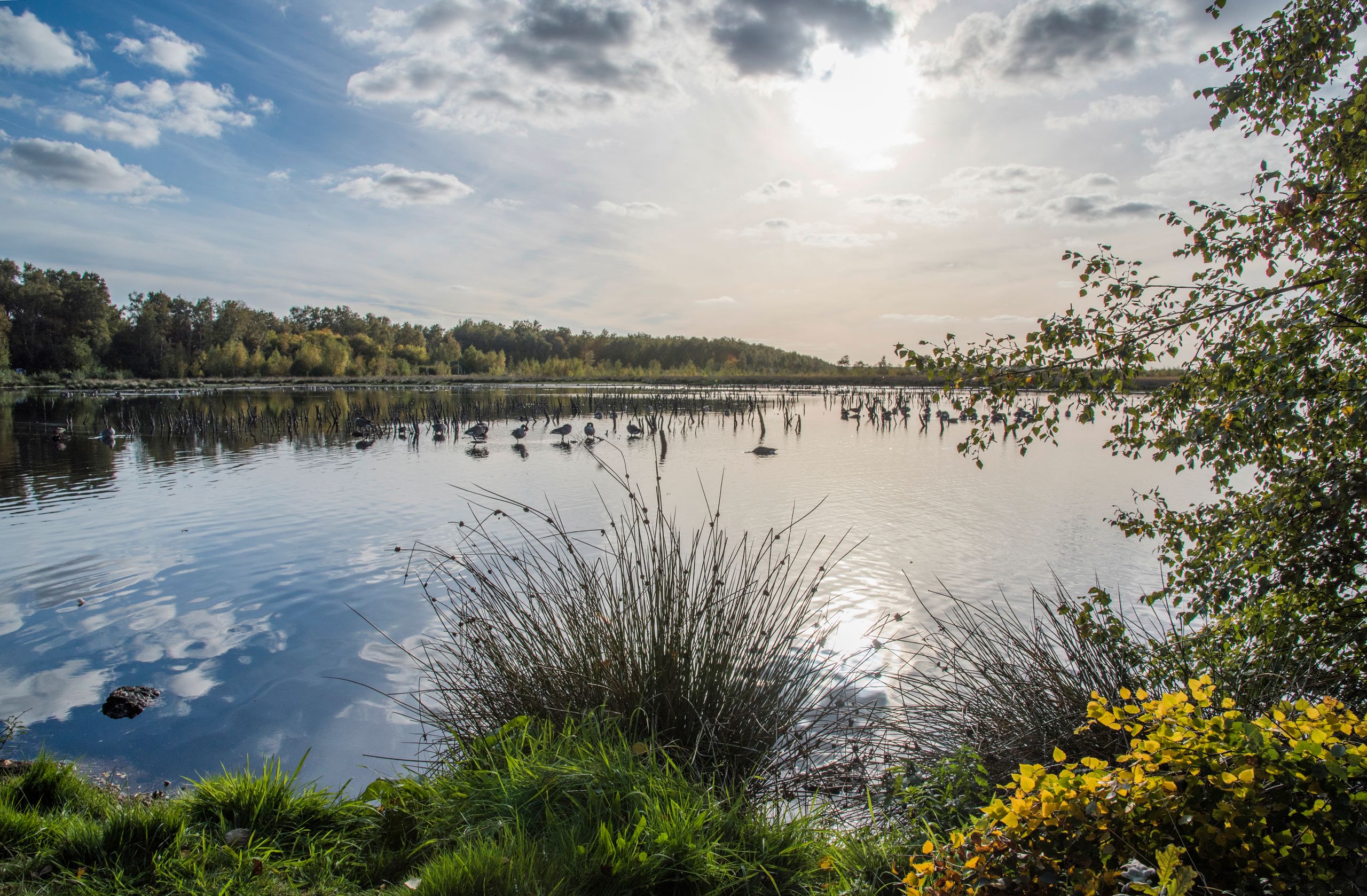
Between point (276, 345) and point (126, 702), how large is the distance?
4195 inches

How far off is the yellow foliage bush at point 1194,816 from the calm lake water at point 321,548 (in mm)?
3747

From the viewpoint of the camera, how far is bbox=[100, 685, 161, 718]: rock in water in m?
4.85

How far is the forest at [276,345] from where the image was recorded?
67188 mm

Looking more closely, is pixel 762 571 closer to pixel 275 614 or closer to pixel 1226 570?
pixel 1226 570

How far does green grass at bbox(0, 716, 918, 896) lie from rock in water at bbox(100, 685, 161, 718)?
4.71 ft

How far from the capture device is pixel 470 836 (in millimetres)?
2807

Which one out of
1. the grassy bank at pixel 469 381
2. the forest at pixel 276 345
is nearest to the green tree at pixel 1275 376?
the grassy bank at pixel 469 381

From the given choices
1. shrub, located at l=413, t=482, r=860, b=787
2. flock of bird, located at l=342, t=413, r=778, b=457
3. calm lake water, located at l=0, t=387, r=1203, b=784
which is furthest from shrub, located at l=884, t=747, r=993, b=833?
flock of bird, located at l=342, t=413, r=778, b=457

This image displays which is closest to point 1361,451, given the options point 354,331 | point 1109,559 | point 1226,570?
point 1226,570

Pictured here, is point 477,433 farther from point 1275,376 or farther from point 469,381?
point 469,381

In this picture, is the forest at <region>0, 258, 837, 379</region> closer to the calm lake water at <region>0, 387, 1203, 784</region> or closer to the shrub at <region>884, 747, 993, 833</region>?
the calm lake water at <region>0, 387, 1203, 784</region>

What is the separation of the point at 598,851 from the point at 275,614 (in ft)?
17.5

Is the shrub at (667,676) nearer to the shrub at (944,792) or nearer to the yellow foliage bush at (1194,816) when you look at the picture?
the shrub at (944,792)

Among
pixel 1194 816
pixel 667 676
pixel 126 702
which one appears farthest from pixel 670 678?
pixel 126 702
